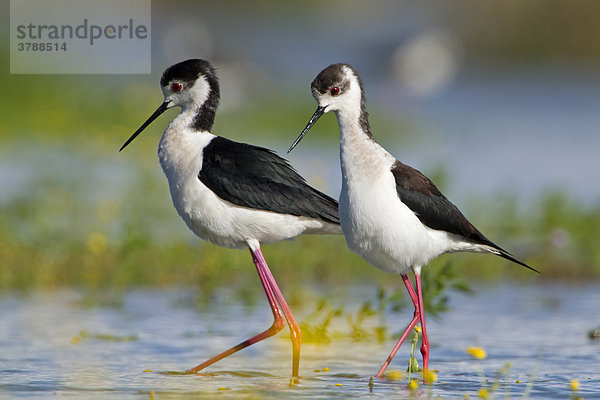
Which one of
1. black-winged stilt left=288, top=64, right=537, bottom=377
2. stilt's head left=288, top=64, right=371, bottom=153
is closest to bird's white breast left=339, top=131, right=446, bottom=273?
black-winged stilt left=288, top=64, right=537, bottom=377

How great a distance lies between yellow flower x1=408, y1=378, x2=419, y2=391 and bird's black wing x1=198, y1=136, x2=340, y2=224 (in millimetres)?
933

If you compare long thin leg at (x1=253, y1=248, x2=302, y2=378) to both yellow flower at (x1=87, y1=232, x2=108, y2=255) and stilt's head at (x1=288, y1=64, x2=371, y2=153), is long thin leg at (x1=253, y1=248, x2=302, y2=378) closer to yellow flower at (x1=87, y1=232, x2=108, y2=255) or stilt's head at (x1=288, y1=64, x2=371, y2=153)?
stilt's head at (x1=288, y1=64, x2=371, y2=153)

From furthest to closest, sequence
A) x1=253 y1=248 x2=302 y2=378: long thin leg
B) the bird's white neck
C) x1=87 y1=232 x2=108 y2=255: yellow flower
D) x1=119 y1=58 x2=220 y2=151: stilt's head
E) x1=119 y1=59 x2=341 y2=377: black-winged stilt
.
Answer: x1=87 y1=232 x2=108 y2=255: yellow flower → x1=119 y1=58 x2=220 y2=151: stilt's head → x1=253 y1=248 x2=302 y2=378: long thin leg → x1=119 y1=59 x2=341 y2=377: black-winged stilt → the bird's white neck

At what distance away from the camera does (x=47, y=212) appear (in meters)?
9.32

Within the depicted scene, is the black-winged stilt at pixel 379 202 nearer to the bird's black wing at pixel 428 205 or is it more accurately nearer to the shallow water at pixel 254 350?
the bird's black wing at pixel 428 205

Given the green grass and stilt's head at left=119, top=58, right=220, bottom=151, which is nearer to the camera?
stilt's head at left=119, top=58, right=220, bottom=151

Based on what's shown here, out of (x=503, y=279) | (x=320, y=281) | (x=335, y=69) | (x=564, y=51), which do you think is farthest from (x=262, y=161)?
(x=564, y=51)

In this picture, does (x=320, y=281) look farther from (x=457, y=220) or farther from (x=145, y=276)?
(x=457, y=220)

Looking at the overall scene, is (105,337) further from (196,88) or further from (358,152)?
(358,152)

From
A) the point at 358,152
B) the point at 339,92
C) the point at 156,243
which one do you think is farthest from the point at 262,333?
the point at 156,243

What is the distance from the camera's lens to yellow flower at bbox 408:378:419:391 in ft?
16.7

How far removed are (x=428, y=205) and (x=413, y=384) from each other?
35.8 inches

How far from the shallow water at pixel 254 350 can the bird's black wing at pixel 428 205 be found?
805 mm

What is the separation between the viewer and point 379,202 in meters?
5.17
